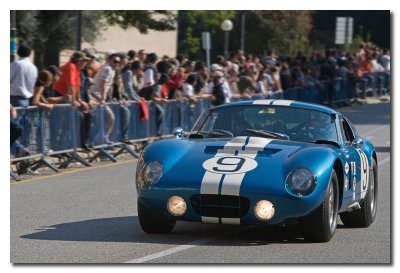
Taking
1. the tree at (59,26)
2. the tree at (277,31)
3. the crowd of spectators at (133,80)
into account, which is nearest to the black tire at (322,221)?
the crowd of spectators at (133,80)

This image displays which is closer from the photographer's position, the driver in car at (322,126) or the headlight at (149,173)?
the headlight at (149,173)

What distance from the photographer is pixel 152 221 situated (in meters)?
10.7

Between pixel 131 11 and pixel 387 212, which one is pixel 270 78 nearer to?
pixel 131 11

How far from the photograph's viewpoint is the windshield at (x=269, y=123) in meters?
11.4

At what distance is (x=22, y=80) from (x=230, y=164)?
24.6 ft

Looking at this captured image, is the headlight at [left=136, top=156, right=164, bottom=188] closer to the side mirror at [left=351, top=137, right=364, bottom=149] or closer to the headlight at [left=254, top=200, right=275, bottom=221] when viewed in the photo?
the headlight at [left=254, top=200, right=275, bottom=221]

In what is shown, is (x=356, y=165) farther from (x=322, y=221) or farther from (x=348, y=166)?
(x=322, y=221)

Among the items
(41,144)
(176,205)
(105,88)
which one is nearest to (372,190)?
(176,205)

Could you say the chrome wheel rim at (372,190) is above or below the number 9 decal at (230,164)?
below

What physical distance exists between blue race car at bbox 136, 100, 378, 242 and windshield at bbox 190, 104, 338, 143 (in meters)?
0.01

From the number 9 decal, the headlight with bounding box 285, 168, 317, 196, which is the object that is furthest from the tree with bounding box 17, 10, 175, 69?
the headlight with bounding box 285, 168, 317, 196

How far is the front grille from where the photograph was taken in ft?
33.1

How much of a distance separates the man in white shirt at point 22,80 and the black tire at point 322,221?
299 inches

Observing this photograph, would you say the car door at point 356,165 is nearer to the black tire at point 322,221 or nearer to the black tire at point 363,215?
the black tire at point 363,215
